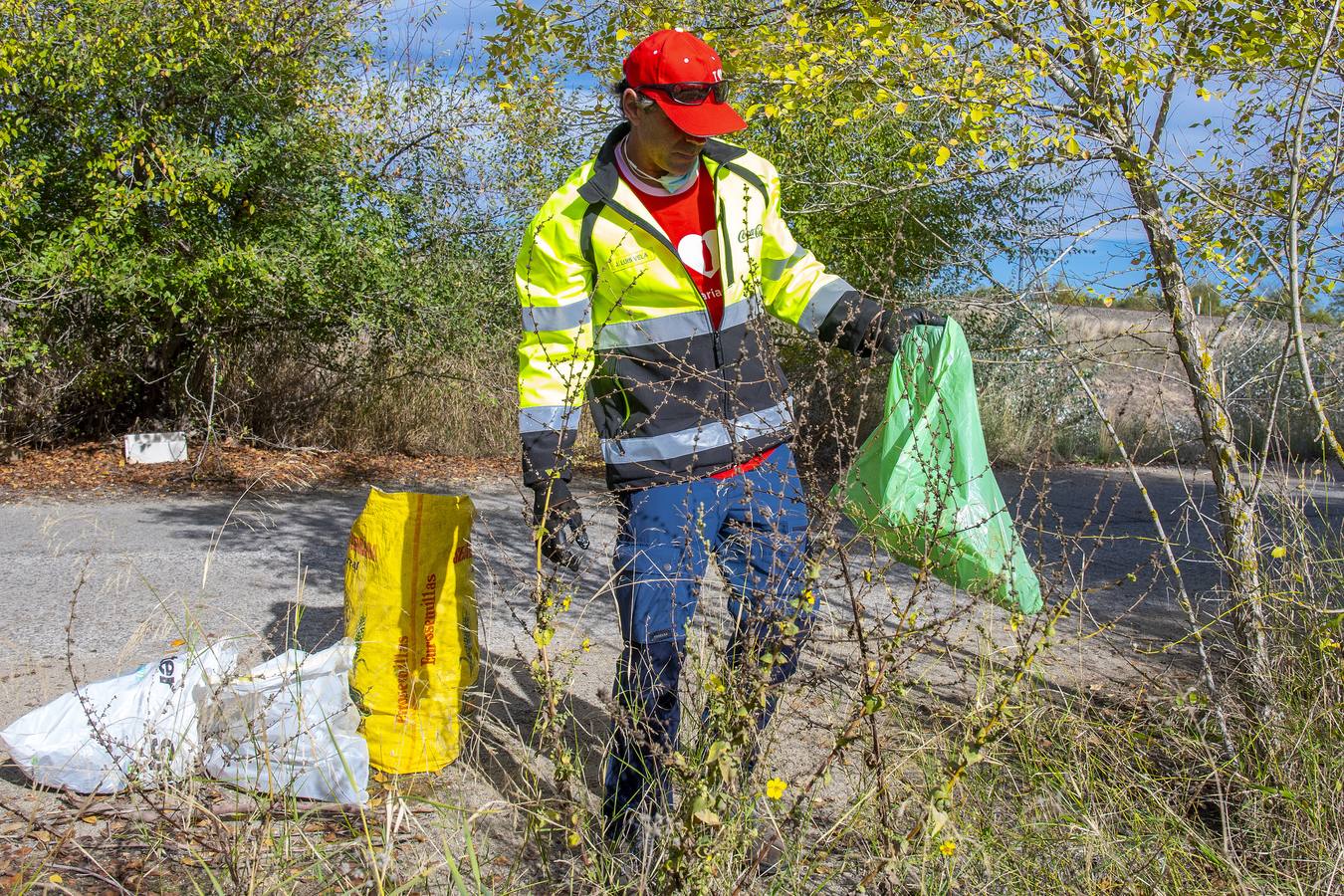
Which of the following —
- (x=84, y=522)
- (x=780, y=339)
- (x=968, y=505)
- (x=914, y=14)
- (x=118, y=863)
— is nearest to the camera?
(x=118, y=863)

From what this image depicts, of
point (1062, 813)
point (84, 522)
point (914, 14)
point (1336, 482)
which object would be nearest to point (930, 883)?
point (1062, 813)

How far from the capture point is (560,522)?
2.65 metres

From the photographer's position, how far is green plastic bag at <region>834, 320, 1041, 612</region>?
9.11ft

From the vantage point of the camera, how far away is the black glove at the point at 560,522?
2.55m

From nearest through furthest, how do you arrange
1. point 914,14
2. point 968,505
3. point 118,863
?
point 118,863 → point 968,505 → point 914,14

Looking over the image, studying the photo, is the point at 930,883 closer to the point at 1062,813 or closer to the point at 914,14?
the point at 1062,813

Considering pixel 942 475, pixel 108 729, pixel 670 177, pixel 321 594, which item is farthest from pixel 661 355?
pixel 321 594

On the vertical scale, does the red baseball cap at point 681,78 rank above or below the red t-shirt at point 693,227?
above

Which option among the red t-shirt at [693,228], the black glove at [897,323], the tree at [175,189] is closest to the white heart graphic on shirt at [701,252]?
the red t-shirt at [693,228]

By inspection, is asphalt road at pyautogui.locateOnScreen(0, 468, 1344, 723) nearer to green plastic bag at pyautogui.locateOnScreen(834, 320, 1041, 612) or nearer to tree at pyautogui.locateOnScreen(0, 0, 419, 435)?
green plastic bag at pyautogui.locateOnScreen(834, 320, 1041, 612)

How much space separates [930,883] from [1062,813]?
48 centimetres

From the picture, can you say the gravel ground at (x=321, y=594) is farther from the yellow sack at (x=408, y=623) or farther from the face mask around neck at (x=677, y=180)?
the face mask around neck at (x=677, y=180)

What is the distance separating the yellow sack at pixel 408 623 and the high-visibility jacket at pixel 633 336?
0.53 metres

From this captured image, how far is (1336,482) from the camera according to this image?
9883 mm
